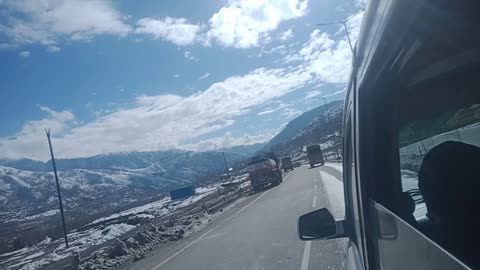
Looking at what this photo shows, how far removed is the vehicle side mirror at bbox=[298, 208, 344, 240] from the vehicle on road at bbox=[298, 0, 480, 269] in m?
0.71

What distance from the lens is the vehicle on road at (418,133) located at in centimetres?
118

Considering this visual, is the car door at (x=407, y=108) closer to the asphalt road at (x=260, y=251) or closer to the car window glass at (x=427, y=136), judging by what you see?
the car window glass at (x=427, y=136)

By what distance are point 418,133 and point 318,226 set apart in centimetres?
142

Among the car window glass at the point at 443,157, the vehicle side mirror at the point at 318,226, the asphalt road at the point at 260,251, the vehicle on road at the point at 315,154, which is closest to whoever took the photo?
the car window glass at the point at 443,157

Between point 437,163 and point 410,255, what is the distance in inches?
14.9

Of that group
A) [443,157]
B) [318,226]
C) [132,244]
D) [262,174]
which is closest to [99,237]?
[262,174]

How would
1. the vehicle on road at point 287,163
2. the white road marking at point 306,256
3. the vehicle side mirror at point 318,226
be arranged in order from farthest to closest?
the vehicle on road at point 287,163, the white road marking at point 306,256, the vehicle side mirror at point 318,226

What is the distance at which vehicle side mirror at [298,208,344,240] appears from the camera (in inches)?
118

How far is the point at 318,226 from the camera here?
304 cm

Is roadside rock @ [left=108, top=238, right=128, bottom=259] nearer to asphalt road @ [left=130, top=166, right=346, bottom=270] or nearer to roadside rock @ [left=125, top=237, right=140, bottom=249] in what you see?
roadside rock @ [left=125, top=237, right=140, bottom=249]

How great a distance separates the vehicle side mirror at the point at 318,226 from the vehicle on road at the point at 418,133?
71 centimetres

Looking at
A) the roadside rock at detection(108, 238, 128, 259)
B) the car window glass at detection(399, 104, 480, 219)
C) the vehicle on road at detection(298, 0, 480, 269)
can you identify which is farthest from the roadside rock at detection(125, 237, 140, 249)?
the car window glass at detection(399, 104, 480, 219)

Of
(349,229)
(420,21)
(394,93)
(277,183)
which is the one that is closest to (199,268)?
(349,229)

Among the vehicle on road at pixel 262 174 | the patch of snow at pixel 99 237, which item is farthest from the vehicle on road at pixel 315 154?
the patch of snow at pixel 99 237
